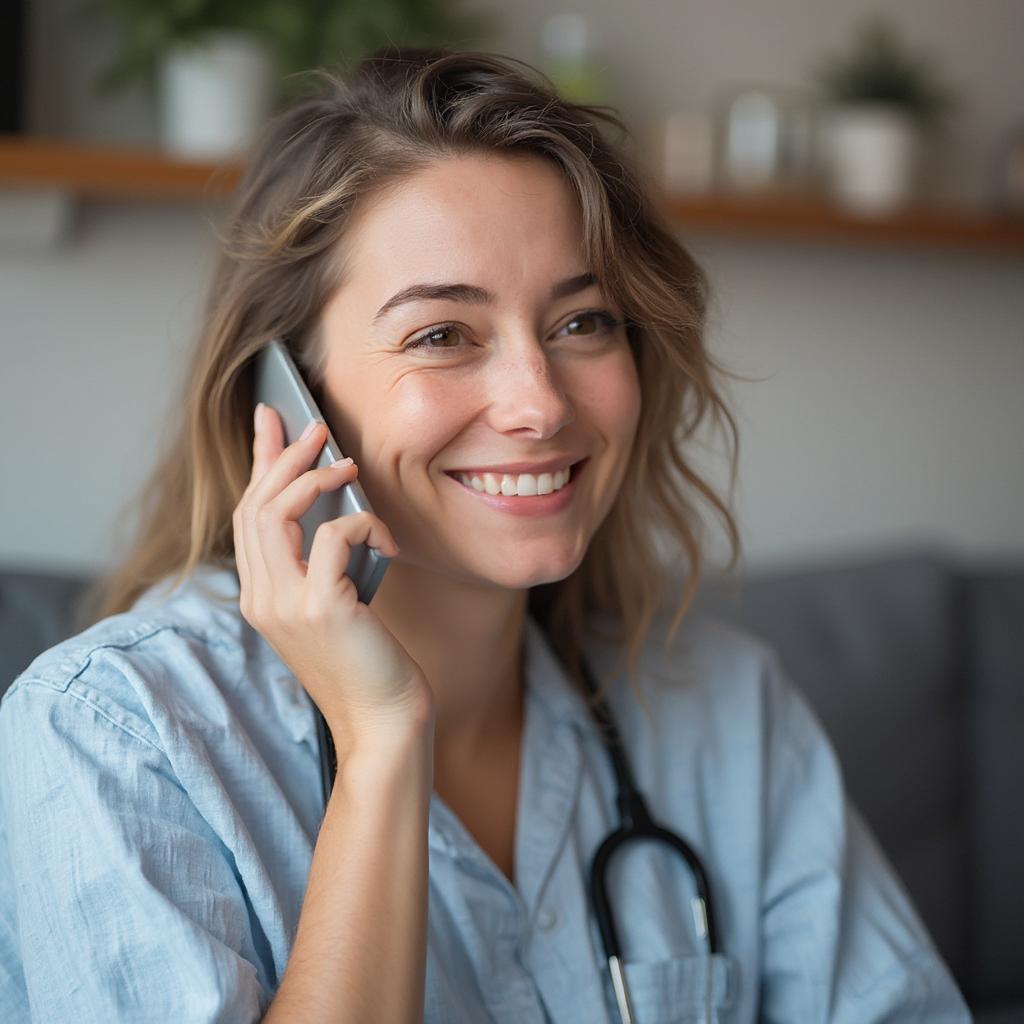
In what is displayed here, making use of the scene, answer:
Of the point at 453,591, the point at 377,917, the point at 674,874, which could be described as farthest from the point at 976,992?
the point at 377,917

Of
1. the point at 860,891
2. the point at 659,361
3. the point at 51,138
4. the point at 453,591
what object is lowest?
the point at 860,891

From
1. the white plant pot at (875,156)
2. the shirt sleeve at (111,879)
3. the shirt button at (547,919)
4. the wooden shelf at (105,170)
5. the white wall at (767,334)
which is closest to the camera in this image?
the shirt sleeve at (111,879)

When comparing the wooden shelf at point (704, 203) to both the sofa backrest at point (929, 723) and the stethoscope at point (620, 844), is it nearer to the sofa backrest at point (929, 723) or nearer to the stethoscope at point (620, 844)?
the sofa backrest at point (929, 723)

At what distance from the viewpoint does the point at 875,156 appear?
2.28 meters

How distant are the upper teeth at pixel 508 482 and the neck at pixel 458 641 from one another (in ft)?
0.47

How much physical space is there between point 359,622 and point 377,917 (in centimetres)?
26

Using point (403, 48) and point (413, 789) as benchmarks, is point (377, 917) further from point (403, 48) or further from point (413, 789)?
point (403, 48)

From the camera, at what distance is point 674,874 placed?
148cm

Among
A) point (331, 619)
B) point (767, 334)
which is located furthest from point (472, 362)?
point (767, 334)

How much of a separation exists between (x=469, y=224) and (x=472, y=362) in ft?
0.46

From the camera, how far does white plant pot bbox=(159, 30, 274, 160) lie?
1884 mm

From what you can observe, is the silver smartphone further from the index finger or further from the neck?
the neck

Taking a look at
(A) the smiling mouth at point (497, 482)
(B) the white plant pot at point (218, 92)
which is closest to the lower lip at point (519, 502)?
(A) the smiling mouth at point (497, 482)

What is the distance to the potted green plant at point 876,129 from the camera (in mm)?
2270
